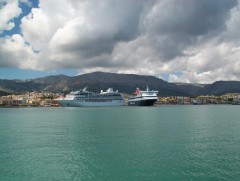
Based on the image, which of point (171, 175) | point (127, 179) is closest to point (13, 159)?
point (127, 179)

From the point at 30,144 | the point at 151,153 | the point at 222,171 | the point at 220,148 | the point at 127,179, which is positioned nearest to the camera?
the point at 127,179

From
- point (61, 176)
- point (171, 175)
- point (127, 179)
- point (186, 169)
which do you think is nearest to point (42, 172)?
point (61, 176)

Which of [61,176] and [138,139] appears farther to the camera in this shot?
[138,139]

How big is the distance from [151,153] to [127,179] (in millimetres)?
13624

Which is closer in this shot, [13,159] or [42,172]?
[42,172]

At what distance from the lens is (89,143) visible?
182ft

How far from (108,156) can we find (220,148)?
21.2 metres

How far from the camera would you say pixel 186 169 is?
3566 centimetres

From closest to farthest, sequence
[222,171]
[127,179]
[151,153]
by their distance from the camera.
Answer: [127,179] → [222,171] → [151,153]

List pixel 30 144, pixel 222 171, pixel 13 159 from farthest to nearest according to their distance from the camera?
pixel 30 144
pixel 13 159
pixel 222 171

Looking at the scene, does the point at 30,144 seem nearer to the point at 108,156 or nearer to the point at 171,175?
the point at 108,156

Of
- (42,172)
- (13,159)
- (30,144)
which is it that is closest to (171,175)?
(42,172)

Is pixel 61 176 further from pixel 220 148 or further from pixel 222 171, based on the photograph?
pixel 220 148

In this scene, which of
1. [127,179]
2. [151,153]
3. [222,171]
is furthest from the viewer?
[151,153]
